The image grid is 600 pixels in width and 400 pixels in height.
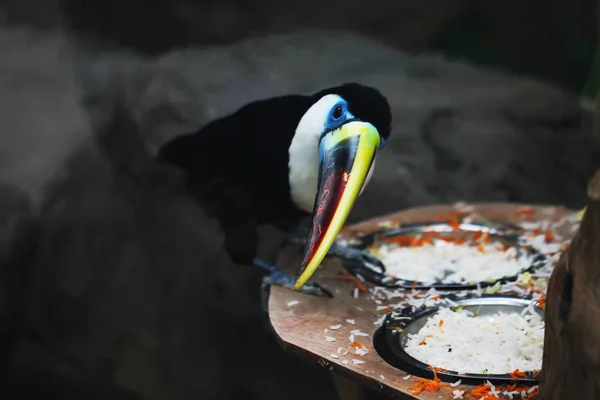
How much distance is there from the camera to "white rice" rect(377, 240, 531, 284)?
165 centimetres

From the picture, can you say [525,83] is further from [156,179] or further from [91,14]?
[91,14]

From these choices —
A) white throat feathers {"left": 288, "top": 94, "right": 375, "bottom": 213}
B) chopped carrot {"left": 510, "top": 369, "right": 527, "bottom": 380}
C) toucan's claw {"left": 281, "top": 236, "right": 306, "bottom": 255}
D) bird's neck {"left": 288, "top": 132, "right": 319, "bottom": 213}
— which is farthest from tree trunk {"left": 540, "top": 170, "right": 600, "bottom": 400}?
toucan's claw {"left": 281, "top": 236, "right": 306, "bottom": 255}

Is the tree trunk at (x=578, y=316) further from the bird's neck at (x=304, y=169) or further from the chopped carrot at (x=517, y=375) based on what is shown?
the bird's neck at (x=304, y=169)

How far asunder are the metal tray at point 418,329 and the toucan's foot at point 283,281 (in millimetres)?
212

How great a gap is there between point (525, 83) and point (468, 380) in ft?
6.60

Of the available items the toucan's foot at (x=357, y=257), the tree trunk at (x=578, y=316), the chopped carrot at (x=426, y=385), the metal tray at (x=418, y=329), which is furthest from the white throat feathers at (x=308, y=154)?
the tree trunk at (x=578, y=316)

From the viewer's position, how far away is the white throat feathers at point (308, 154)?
4.81 ft

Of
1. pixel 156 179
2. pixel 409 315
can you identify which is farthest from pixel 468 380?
pixel 156 179

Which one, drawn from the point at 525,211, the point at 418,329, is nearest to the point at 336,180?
the point at 418,329

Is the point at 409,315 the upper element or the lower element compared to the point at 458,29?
lower

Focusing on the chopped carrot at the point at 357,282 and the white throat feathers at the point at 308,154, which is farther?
the chopped carrot at the point at 357,282

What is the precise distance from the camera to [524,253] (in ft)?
5.71

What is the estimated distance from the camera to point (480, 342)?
1.33 meters

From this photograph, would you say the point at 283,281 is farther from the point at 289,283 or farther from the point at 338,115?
the point at 338,115
